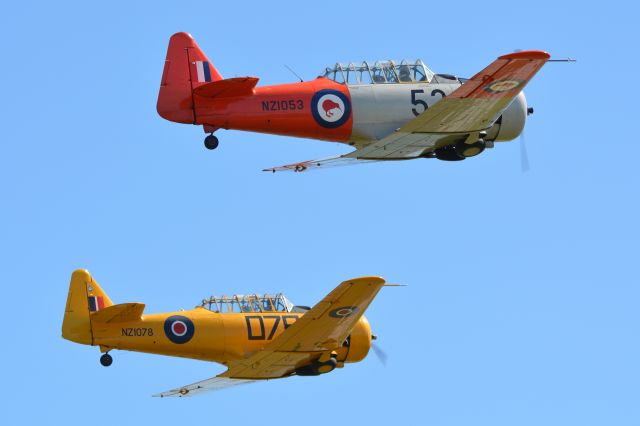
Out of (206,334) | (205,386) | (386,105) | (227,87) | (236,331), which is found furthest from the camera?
(205,386)

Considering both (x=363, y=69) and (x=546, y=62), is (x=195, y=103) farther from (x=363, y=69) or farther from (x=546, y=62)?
(x=546, y=62)

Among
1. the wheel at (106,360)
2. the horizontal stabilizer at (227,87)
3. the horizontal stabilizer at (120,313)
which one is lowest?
the wheel at (106,360)

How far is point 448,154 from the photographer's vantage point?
4166cm

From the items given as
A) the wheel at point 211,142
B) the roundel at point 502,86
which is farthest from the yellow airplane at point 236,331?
the roundel at point 502,86

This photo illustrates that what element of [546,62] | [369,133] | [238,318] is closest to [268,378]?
[238,318]

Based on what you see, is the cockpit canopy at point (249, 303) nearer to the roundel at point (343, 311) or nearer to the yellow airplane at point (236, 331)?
the yellow airplane at point (236, 331)

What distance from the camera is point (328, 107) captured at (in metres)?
40.9

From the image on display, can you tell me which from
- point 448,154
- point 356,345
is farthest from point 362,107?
point 356,345

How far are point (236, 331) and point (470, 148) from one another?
19.9ft

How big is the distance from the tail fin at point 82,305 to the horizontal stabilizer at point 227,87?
15.9ft

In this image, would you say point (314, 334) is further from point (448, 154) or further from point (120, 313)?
point (448, 154)

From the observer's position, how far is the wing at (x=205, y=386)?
43562 mm

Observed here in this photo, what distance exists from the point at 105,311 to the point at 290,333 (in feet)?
12.3

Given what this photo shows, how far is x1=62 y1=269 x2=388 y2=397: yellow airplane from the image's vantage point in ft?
134
